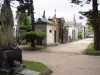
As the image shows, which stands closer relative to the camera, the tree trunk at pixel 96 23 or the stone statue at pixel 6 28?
the stone statue at pixel 6 28

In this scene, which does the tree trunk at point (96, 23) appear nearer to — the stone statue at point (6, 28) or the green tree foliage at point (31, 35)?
the green tree foliage at point (31, 35)

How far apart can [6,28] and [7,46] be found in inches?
38.2

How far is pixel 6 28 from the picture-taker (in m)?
13.5

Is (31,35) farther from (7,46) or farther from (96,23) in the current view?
(7,46)

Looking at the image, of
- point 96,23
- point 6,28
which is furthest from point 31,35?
point 6,28

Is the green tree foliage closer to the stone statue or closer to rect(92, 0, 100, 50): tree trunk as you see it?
rect(92, 0, 100, 50): tree trunk

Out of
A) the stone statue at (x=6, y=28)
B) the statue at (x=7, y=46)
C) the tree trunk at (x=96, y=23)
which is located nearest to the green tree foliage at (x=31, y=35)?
the tree trunk at (x=96, y=23)

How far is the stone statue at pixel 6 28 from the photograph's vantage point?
13.4 m

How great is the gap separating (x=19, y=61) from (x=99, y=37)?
15659 mm

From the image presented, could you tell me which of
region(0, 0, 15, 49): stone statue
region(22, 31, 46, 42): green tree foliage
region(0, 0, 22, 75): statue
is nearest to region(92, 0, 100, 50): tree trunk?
region(22, 31, 46, 42): green tree foliage

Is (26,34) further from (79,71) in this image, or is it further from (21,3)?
(79,71)

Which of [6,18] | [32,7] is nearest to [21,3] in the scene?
[32,7]

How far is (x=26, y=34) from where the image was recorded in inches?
1156

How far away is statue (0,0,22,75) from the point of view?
12.7 metres
